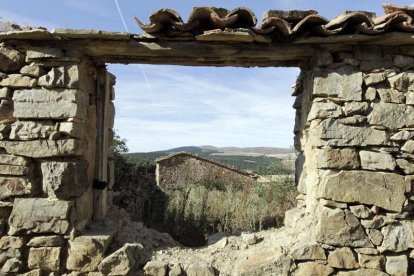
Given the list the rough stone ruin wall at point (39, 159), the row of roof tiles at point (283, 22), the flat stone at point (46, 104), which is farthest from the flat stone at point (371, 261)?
the flat stone at point (46, 104)

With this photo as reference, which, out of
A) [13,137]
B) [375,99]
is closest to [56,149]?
[13,137]

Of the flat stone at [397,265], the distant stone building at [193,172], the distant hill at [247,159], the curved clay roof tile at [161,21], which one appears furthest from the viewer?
the distant stone building at [193,172]

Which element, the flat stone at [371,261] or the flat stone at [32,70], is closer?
the flat stone at [371,261]

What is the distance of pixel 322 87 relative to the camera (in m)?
3.48

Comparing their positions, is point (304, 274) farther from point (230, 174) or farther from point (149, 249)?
point (230, 174)

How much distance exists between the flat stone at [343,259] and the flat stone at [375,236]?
232 millimetres

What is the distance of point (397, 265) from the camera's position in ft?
11.0

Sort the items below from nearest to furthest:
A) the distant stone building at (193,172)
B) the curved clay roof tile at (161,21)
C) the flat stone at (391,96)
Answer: the curved clay roof tile at (161,21) < the flat stone at (391,96) < the distant stone building at (193,172)

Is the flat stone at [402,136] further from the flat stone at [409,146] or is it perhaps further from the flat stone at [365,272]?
the flat stone at [365,272]

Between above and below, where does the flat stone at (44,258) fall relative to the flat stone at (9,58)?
below

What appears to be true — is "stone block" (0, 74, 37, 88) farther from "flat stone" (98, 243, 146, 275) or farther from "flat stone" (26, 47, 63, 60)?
"flat stone" (98, 243, 146, 275)

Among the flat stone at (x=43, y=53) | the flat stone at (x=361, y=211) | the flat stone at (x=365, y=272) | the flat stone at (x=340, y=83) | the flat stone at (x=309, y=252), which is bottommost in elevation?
the flat stone at (x=365, y=272)

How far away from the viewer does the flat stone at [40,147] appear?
349cm

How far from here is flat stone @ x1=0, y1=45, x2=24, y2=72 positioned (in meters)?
3.54
